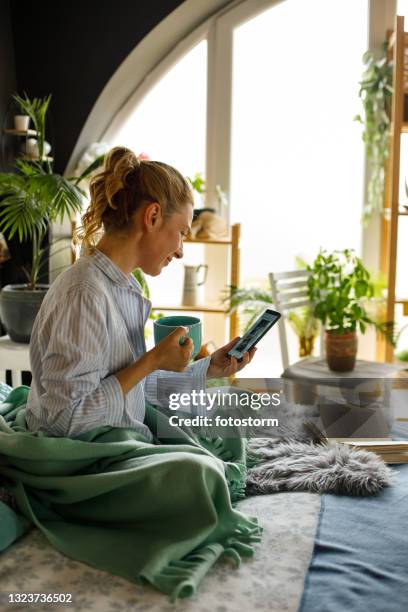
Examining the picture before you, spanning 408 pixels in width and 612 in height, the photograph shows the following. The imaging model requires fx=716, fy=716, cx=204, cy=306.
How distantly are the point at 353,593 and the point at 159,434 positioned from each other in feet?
2.08

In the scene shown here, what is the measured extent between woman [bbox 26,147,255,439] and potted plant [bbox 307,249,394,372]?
1.51 meters

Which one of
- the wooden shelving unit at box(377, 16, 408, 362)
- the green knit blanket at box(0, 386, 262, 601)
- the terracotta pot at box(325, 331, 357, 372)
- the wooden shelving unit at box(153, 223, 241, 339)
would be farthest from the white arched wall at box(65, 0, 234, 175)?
the green knit blanket at box(0, 386, 262, 601)

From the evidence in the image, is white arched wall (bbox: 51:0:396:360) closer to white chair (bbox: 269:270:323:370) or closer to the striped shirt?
white chair (bbox: 269:270:323:370)

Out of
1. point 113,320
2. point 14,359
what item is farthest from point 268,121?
point 113,320

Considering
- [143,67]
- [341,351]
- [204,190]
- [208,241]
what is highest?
[143,67]

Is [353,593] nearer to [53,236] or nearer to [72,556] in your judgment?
[72,556]

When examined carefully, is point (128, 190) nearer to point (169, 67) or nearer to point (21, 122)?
point (21, 122)

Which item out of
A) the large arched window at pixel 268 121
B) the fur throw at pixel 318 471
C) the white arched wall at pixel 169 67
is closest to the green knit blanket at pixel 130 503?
the fur throw at pixel 318 471

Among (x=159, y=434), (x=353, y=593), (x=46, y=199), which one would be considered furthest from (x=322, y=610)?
(x=46, y=199)

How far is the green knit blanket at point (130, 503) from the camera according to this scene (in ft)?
3.92

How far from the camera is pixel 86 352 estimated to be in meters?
1.40

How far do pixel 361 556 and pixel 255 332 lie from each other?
571 mm

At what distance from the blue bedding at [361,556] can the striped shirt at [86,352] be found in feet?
1.51

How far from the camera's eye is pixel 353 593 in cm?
112
